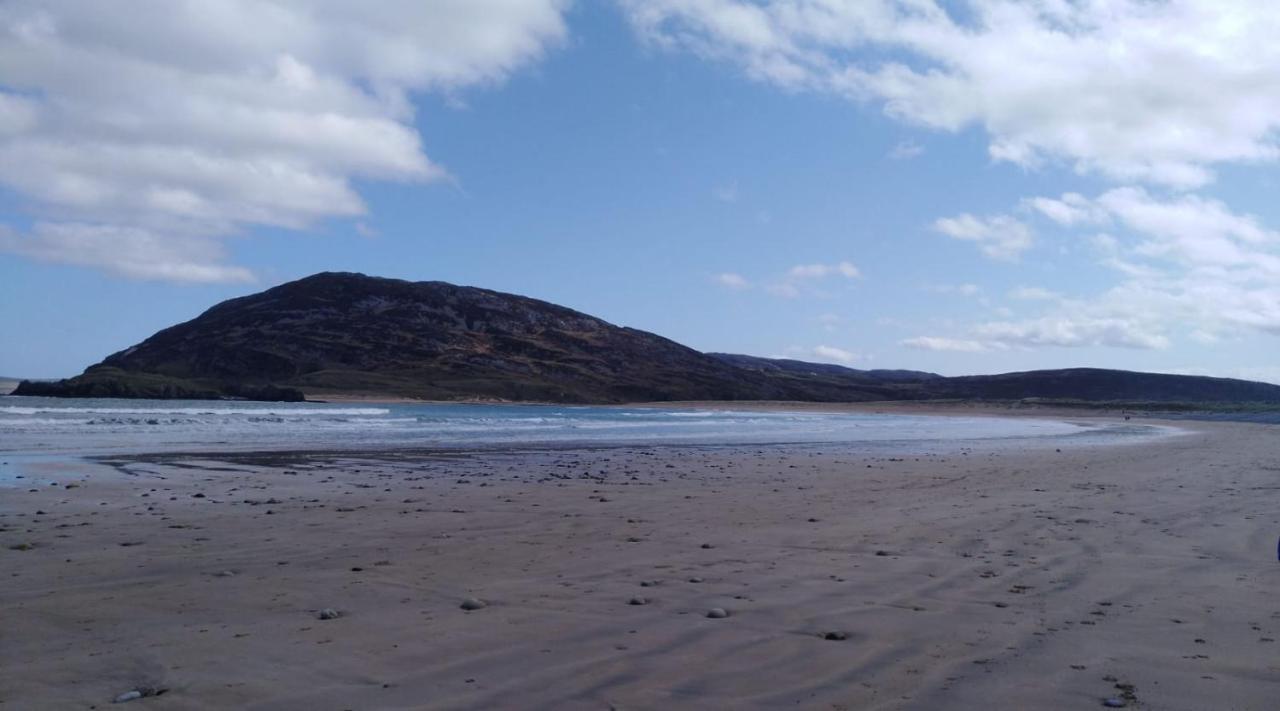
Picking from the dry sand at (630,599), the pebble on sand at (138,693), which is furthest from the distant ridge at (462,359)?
the pebble on sand at (138,693)

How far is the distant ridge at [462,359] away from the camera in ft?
293

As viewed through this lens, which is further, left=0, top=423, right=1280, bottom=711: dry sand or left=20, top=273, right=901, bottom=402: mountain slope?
left=20, top=273, right=901, bottom=402: mountain slope

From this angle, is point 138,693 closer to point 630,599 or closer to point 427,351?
point 630,599

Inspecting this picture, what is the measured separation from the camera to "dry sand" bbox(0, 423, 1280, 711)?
4367 mm

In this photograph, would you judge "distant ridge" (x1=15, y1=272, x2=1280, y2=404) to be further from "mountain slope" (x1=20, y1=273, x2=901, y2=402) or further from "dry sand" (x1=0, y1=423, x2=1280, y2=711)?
"dry sand" (x1=0, y1=423, x2=1280, y2=711)

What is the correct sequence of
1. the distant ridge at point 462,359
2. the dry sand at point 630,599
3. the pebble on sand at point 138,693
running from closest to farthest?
the pebble on sand at point 138,693
the dry sand at point 630,599
the distant ridge at point 462,359

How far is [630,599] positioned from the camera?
6090 mm

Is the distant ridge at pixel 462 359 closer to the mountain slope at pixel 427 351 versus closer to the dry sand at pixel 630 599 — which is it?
the mountain slope at pixel 427 351

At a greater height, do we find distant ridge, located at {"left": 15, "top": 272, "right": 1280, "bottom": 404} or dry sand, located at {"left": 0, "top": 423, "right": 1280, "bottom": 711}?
distant ridge, located at {"left": 15, "top": 272, "right": 1280, "bottom": 404}

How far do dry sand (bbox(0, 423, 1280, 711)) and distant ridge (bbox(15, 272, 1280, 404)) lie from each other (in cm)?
6633

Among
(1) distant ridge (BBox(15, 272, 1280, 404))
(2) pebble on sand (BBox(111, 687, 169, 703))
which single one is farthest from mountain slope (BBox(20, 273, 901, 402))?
(2) pebble on sand (BBox(111, 687, 169, 703))

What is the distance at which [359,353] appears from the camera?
9675 cm

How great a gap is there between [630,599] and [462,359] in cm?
9368

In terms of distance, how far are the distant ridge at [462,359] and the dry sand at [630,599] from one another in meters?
66.3
